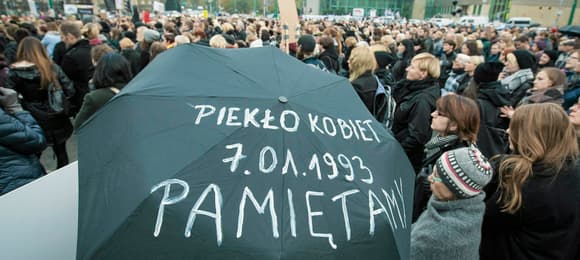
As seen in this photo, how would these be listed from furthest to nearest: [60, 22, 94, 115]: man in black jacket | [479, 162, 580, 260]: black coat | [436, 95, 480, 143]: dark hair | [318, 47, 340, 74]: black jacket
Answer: [318, 47, 340, 74]: black jacket, [60, 22, 94, 115]: man in black jacket, [436, 95, 480, 143]: dark hair, [479, 162, 580, 260]: black coat

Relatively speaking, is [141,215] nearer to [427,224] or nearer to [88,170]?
[88,170]

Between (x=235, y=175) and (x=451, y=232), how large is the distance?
116 centimetres

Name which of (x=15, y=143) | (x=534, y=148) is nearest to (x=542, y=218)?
(x=534, y=148)

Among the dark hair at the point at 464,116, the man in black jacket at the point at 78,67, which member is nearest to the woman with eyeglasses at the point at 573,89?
the dark hair at the point at 464,116

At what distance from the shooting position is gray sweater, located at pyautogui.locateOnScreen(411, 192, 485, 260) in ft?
5.80

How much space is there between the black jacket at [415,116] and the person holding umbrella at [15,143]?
331 cm

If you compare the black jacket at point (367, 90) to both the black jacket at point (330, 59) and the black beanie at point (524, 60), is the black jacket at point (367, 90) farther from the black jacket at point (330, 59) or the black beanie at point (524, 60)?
the black beanie at point (524, 60)

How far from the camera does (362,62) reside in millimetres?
4379

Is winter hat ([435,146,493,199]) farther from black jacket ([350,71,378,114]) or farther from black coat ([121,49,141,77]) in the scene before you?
black coat ([121,49,141,77])

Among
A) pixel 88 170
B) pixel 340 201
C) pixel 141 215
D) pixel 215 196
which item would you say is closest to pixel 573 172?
pixel 340 201

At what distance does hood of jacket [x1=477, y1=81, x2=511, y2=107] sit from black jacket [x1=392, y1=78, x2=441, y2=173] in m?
0.88

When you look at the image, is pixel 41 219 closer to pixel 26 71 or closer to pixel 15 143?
pixel 15 143

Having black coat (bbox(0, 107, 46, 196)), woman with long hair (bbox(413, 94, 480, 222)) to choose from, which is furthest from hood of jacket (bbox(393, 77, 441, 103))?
black coat (bbox(0, 107, 46, 196))

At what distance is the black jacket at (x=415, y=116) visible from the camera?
3607mm
